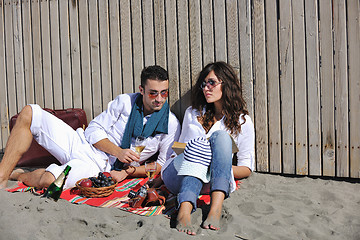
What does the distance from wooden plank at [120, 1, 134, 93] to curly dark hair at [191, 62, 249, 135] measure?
43.9 inches

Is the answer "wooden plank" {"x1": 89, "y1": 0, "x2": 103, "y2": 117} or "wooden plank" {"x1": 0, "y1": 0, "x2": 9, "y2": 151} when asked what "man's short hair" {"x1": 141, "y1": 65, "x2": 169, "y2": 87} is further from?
"wooden plank" {"x1": 0, "y1": 0, "x2": 9, "y2": 151}

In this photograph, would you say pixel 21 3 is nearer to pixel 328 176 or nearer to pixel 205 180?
pixel 205 180

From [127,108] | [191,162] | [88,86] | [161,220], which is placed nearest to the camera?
[161,220]

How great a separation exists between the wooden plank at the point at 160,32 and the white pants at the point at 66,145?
1.47 m

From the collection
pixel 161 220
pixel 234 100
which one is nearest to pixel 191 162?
pixel 161 220

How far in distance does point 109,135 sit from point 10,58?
7.54 ft

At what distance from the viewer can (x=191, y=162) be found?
3186mm

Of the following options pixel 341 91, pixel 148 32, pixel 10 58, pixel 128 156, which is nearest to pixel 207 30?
pixel 148 32

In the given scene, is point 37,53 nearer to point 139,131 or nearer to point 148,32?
point 148,32

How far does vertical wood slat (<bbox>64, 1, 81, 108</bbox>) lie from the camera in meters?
5.09

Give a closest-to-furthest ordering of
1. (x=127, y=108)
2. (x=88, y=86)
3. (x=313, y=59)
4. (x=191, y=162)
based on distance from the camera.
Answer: (x=191, y=162)
(x=313, y=59)
(x=127, y=108)
(x=88, y=86)

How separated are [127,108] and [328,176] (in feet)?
8.31

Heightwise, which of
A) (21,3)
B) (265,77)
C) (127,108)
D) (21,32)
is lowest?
(127,108)

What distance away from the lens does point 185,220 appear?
2.85m
